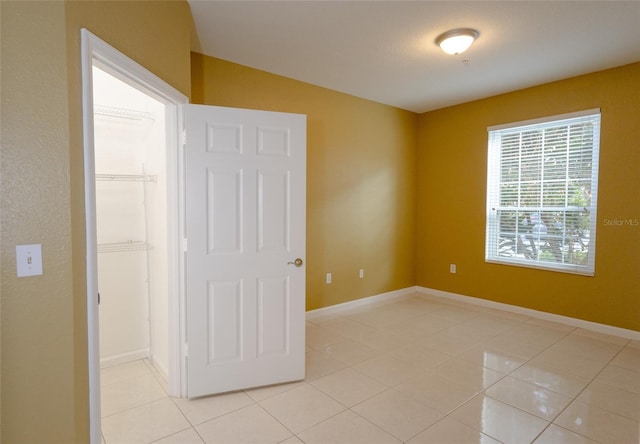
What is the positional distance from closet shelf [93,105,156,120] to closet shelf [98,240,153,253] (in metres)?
1.05

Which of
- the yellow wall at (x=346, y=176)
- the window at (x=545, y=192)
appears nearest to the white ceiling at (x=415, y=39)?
the yellow wall at (x=346, y=176)

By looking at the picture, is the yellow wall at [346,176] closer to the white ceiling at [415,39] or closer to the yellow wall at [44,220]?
the white ceiling at [415,39]

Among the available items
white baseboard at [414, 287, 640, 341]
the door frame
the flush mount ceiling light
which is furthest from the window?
the door frame

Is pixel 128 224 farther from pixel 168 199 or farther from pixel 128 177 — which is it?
pixel 168 199

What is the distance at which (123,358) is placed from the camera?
3008 mm

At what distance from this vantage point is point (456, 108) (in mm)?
4887

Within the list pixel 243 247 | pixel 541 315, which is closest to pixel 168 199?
pixel 243 247

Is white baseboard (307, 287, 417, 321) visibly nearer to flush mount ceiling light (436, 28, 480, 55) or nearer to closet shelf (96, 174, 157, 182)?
closet shelf (96, 174, 157, 182)

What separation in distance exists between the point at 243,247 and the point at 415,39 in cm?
225

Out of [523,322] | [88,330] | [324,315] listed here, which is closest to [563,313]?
[523,322]

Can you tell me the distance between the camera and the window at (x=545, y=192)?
148 inches

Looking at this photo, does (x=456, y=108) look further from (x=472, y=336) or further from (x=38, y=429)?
(x=38, y=429)

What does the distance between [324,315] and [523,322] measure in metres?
2.32

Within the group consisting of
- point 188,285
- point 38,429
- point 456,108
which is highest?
point 456,108
